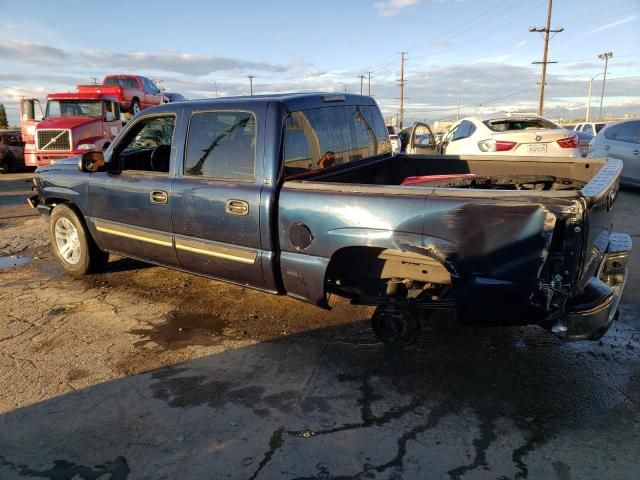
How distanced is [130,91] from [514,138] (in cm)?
1367

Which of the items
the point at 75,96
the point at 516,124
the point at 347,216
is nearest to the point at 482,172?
the point at 347,216

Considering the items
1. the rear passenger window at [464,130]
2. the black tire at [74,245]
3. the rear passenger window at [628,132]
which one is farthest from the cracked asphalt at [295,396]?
the rear passenger window at [628,132]

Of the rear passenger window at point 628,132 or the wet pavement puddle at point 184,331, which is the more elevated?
the rear passenger window at point 628,132

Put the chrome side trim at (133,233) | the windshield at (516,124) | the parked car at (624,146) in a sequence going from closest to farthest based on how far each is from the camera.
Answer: the chrome side trim at (133,233), the windshield at (516,124), the parked car at (624,146)

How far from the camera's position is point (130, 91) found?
56.5 feet

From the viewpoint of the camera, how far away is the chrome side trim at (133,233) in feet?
14.6

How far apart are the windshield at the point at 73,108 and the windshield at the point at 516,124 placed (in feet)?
37.2

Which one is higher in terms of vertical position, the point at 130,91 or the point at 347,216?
the point at 130,91

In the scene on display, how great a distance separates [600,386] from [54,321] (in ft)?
14.6

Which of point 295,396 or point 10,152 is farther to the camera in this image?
point 10,152

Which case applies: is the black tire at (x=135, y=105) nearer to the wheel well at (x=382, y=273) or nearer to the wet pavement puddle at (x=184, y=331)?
the wet pavement puddle at (x=184, y=331)

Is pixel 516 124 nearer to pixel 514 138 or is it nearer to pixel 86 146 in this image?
pixel 514 138

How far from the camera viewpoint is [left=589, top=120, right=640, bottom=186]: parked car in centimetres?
1016

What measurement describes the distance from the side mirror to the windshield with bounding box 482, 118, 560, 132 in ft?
24.3
